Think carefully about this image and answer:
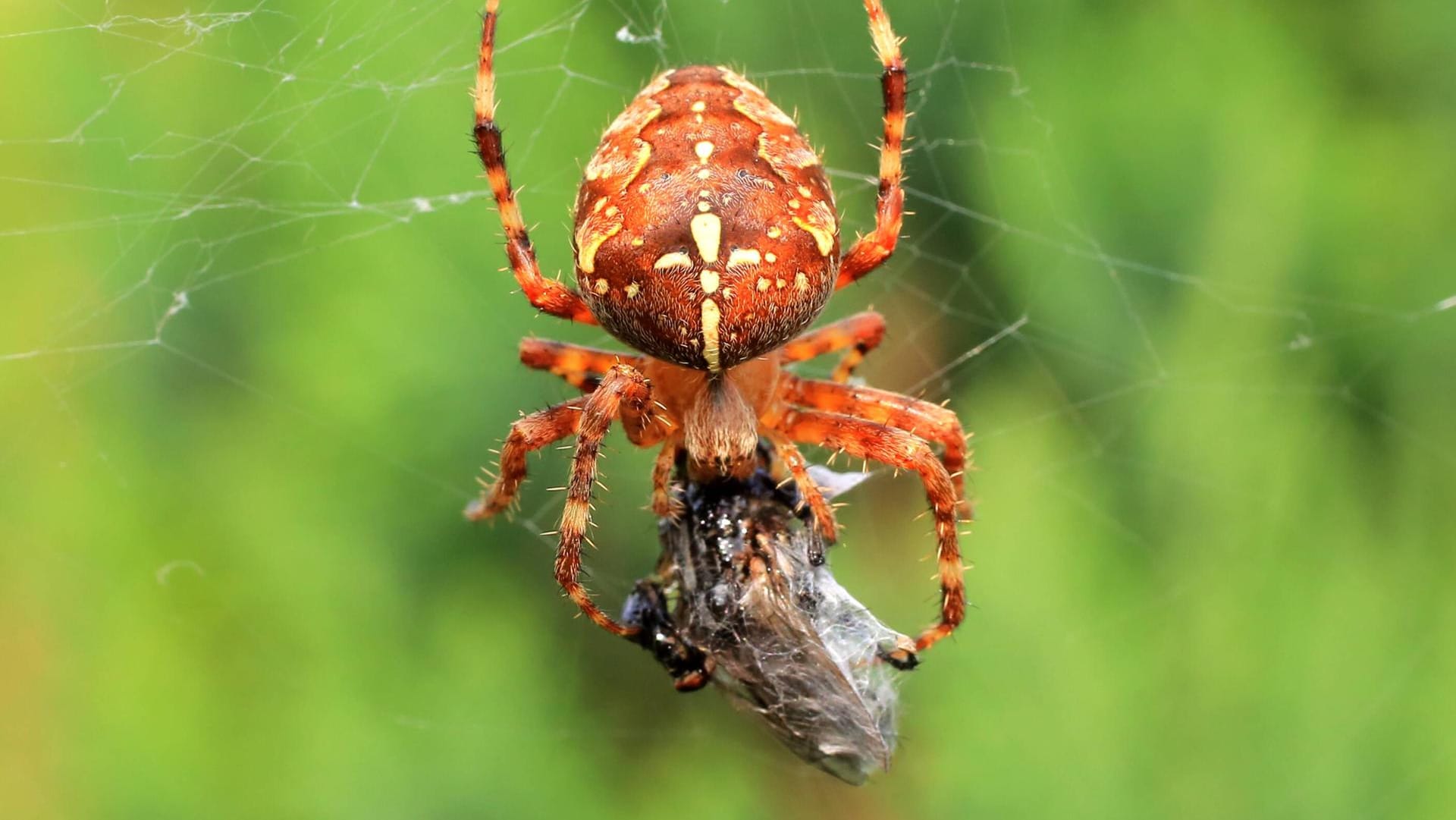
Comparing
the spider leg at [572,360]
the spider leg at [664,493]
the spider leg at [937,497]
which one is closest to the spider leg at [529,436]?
the spider leg at [572,360]

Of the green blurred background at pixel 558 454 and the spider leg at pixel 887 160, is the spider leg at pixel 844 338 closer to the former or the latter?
the spider leg at pixel 887 160

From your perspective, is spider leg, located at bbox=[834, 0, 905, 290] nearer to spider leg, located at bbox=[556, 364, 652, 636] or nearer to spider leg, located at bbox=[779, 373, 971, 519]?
spider leg, located at bbox=[779, 373, 971, 519]

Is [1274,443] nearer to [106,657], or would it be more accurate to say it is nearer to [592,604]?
[592,604]

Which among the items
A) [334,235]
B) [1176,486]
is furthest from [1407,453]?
[334,235]

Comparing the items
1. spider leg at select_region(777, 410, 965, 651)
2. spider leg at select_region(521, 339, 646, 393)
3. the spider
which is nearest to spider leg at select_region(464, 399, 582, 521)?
the spider

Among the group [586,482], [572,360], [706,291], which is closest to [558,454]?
[572,360]

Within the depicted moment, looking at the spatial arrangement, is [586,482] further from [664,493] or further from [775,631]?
[775,631]
